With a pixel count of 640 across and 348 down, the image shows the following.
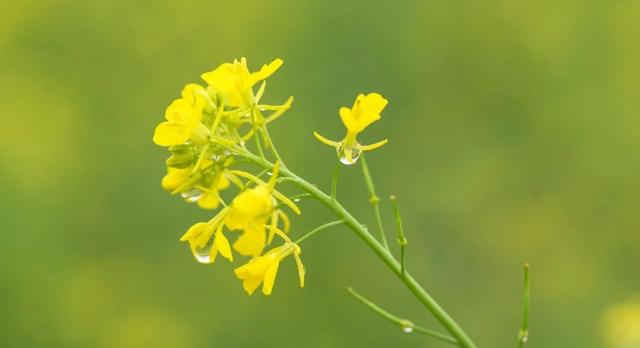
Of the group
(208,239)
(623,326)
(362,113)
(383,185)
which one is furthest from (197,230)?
(383,185)

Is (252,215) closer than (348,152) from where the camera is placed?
Yes

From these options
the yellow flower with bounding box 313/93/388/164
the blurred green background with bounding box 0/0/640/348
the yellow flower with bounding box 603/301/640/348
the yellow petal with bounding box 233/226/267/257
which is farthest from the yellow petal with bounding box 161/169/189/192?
the blurred green background with bounding box 0/0/640/348

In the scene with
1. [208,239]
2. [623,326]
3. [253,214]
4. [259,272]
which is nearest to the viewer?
[253,214]

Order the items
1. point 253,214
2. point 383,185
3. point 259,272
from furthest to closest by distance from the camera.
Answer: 1. point 383,185
2. point 259,272
3. point 253,214

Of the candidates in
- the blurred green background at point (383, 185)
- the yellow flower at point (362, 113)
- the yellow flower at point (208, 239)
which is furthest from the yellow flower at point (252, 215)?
the blurred green background at point (383, 185)

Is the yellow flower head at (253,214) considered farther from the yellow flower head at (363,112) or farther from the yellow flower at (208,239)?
the yellow flower head at (363,112)

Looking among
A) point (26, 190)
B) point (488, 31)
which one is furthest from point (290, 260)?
point (488, 31)

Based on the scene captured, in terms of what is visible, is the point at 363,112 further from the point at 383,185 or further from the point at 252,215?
the point at 383,185

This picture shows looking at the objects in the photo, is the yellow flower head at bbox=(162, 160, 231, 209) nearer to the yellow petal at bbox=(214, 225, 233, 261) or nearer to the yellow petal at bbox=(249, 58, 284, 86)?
the yellow petal at bbox=(214, 225, 233, 261)

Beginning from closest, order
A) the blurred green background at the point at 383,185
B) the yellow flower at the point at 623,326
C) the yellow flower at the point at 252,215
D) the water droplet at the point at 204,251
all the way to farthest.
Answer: the yellow flower at the point at 252,215 → the water droplet at the point at 204,251 → the yellow flower at the point at 623,326 → the blurred green background at the point at 383,185
